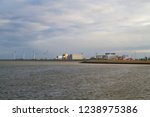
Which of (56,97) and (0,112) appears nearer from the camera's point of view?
(0,112)

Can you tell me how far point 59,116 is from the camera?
17453 mm

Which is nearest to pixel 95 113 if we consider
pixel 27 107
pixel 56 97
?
pixel 27 107

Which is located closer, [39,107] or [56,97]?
[39,107]

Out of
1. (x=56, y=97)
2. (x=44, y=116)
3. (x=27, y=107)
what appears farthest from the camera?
(x=56, y=97)

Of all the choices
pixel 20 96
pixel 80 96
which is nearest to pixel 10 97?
pixel 20 96

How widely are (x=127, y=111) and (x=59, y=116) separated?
419 centimetres

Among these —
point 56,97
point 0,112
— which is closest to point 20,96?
point 56,97

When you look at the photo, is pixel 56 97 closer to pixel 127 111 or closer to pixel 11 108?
pixel 11 108

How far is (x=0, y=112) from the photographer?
1934 cm

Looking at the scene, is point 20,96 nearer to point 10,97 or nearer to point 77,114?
point 10,97

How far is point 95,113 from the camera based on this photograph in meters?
17.9

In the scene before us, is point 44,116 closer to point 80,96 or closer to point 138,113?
point 138,113

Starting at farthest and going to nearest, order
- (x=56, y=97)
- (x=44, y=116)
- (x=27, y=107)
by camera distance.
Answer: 1. (x=56, y=97)
2. (x=27, y=107)
3. (x=44, y=116)

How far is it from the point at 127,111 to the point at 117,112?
632 mm
